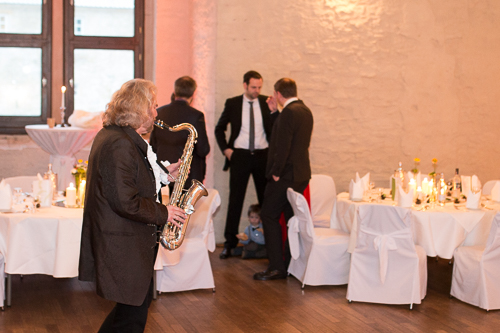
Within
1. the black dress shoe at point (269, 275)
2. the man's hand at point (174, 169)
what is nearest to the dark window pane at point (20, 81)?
the black dress shoe at point (269, 275)

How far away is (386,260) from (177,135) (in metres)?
2.40

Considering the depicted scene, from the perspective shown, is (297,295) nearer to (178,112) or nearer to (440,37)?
A: (178,112)

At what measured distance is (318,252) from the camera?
5.18 metres

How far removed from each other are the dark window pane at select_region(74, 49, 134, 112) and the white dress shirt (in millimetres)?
2493

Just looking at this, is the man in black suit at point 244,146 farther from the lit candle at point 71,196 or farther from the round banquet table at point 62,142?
the lit candle at point 71,196

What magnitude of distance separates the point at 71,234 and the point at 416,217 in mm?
2729

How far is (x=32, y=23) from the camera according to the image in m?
7.85

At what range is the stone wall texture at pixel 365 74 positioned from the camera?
6.93 metres

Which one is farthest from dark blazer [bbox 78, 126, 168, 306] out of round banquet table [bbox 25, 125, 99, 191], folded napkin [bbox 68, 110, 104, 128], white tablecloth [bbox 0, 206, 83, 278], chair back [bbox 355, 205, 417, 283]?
folded napkin [bbox 68, 110, 104, 128]

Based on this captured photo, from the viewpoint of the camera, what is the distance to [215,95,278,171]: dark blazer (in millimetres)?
6500

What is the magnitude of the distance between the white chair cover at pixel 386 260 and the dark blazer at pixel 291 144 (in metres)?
0.86

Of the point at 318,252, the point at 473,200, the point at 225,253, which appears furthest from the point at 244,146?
the point at 473,200

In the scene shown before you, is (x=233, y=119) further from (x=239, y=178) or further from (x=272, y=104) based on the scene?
(x=239, y=178)

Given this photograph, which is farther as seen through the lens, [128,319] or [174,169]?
[174,169]
